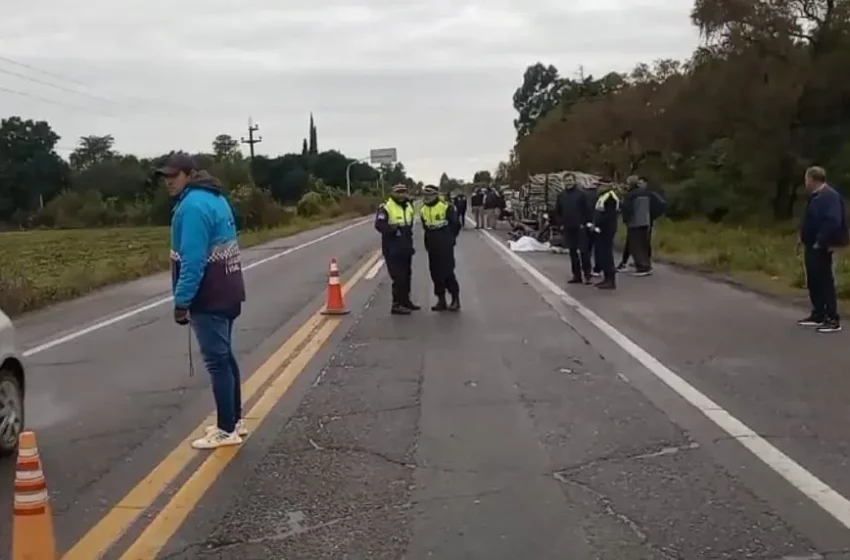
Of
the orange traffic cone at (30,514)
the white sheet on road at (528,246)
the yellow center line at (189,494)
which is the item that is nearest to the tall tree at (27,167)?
the white sheet on road at (528,246)

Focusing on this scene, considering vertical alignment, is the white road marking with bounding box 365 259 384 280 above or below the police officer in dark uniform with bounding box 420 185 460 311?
below

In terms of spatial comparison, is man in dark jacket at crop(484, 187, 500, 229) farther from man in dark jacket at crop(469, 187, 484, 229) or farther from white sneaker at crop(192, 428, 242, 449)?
white sneaker at crop(192, 428, 242, 449)

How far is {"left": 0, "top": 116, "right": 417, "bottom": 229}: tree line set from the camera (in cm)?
8688

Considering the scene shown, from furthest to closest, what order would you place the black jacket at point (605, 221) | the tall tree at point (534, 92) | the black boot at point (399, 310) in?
the tall tree at point (534, 92), the black jacket at point (605, 221), the black boot at point (399, 310)

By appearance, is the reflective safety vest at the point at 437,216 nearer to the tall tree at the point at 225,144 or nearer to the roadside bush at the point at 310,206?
the roadside bush at the point at 310,206

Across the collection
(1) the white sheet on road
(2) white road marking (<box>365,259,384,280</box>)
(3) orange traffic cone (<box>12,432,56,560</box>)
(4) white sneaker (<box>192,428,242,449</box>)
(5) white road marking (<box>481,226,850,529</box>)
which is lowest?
(1) the white sheet on road

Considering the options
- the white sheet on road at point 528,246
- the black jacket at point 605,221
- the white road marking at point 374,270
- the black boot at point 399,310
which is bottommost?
the white sheet on road at point 528,246

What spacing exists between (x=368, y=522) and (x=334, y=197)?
9249cm

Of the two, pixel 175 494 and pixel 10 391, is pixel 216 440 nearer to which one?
pixel 175 494

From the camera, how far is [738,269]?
2181 cm

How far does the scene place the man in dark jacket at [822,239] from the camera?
1253 centimetres

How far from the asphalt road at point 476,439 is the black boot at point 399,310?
0.57 m

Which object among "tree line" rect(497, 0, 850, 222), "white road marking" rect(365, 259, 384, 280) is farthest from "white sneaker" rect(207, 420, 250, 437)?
"tree line" rect(497, 0, 850, 222)

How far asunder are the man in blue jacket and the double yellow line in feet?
1.17
